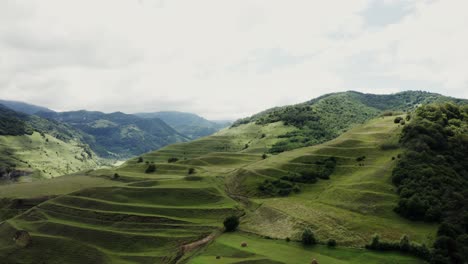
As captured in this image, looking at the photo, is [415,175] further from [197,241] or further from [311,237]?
[197,241]

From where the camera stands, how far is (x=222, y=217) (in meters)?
109

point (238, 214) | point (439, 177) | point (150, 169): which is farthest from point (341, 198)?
point (150, 169)

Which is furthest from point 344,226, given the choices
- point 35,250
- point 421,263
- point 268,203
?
point 35,250

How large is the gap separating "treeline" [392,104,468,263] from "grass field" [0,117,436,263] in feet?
14.9

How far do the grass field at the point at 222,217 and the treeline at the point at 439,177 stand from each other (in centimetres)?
454

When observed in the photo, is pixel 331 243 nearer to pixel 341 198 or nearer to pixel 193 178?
pixel 341 198

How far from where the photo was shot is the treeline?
279 feet

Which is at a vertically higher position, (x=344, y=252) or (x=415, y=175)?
(x=415, y=175)

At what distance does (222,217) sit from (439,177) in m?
67.7

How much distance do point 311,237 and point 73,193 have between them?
9124 cm

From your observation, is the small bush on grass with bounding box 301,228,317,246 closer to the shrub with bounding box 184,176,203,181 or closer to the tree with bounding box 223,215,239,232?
the tree with bounding box 223,215,239,232

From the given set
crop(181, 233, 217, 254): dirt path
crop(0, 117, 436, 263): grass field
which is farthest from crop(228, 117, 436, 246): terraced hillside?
crop(181, 233, 217, 254): dirt path

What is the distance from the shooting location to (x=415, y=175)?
364ft

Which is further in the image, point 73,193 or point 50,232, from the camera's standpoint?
point 73,193
